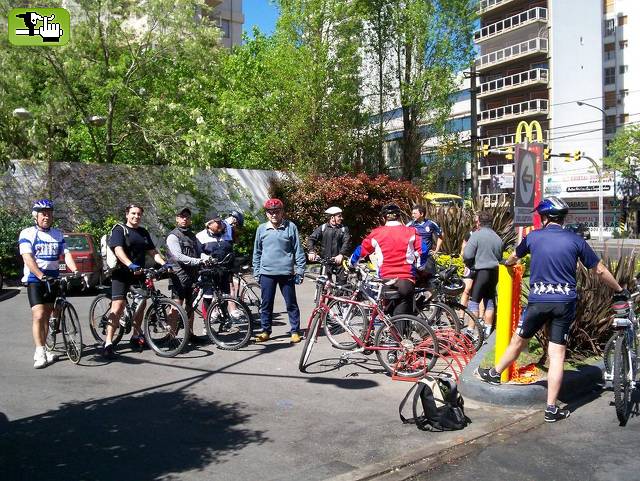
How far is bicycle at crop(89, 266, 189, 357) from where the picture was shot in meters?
7.71

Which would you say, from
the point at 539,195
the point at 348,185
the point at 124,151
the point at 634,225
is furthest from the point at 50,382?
the point at 634,225

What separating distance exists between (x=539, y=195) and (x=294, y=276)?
4.03 metres

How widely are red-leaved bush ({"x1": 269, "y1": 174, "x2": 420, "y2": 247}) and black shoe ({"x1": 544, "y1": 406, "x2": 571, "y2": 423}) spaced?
13179 millimetres

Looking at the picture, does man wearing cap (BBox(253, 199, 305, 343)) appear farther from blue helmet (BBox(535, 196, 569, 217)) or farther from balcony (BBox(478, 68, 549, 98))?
balcony (BBox(478, 68, 549, 98))

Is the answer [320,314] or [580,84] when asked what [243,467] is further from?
[580,84]

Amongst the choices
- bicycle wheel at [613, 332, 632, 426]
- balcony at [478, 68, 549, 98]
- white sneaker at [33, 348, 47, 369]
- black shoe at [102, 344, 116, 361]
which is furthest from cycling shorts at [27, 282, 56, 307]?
balcony at [478, 68, 549, 98]

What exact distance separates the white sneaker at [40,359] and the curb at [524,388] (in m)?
4.61

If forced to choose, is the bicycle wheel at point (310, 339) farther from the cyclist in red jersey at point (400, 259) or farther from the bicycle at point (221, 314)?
the bicycle at point (221, 314)

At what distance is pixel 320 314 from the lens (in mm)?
7043

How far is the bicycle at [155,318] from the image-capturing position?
25.3 ft

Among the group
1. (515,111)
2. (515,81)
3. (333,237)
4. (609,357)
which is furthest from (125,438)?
(515,81)

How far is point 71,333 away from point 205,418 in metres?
2.67

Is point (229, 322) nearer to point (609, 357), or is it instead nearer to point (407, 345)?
point (407, 345)

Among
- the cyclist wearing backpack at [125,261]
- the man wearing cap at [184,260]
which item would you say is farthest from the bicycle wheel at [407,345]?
the cyclist wearing backpack at [125,261]
